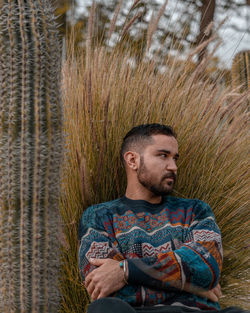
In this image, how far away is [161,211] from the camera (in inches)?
88.6

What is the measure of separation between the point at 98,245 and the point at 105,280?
21 cm

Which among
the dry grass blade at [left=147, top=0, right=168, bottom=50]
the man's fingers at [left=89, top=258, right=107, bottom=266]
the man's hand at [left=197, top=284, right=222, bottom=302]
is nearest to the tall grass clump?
the dry grass blade at [left=147, top=0, right=168, bottom=50]

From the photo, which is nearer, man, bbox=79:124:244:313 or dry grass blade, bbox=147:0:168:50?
man, bbox=79:124:244:313

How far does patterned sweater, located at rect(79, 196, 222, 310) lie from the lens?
6.40ft

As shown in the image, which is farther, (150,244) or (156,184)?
(156,184)

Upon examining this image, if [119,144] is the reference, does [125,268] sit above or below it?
below

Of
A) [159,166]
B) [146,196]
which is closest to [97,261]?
[146,196]

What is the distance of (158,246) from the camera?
84.0 inches

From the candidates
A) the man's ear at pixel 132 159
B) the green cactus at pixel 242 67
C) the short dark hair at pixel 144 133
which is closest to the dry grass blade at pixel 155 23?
the short dark hair at pixel 144 133

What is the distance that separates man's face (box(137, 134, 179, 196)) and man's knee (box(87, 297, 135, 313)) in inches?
26.0

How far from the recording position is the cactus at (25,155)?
6.49ft

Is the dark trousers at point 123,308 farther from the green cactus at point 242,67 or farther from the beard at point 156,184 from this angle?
the green cactus at point 242,67

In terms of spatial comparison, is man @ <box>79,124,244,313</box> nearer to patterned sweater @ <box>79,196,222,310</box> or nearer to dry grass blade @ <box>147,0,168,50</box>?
patterned sweater @ <box>79,196,222,310</box>

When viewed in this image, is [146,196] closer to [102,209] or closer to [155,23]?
[102,209]
